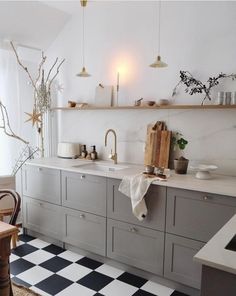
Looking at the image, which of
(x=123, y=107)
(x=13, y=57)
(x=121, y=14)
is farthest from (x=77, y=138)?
(x=121, y=14)

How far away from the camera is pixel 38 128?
12.1 ft

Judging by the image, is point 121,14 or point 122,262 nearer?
point 122,262

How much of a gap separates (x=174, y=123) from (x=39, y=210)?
1.77m

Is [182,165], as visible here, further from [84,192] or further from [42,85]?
[42,85]

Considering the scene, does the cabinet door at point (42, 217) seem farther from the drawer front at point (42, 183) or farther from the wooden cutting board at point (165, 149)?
the wooden cutting board at point (165, 149)

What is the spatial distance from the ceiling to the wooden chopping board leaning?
1.78 m

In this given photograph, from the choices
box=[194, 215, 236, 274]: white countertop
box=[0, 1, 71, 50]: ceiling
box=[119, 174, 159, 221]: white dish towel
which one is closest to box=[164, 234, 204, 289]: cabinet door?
box=[119, 174, 159, 221]: white dish towel

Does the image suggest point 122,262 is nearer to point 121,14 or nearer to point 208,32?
point 208,32

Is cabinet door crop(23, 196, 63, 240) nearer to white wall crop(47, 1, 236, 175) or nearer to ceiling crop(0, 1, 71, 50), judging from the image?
white wall crop(47, 1, 236, 175)

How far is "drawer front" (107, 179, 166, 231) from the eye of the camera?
2230mm

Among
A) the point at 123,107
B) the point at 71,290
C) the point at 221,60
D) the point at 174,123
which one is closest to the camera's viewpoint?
the point at 71,290

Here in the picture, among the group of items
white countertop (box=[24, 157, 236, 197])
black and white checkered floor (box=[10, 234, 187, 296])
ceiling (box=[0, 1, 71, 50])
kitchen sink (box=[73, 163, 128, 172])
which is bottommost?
black and white checkered floor (box=[10, 234, 187, 296])

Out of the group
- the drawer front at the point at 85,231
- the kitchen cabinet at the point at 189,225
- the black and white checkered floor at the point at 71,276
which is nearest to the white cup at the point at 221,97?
the kitchen cabinet at the point at 189,225

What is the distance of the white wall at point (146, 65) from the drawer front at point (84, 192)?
0.66 metres
